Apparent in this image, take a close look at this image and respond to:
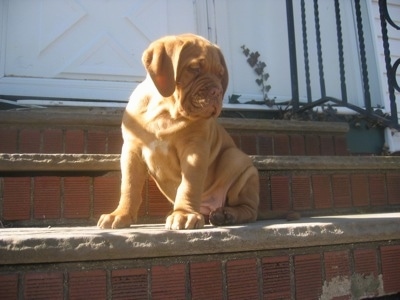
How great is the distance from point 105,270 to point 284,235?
64 centimetres

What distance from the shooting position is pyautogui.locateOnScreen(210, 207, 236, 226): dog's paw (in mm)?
1880

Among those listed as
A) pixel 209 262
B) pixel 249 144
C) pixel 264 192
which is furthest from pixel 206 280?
pixel 249 144

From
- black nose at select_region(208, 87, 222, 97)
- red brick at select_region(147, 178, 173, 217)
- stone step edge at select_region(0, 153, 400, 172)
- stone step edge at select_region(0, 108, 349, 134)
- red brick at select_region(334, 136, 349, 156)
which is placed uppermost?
stone step edge at select_region(0, 108, 349, 134)

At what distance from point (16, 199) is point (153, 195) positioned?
0.62 meters

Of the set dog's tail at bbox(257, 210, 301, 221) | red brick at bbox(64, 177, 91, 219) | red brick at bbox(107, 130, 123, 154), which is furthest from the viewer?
red brick at bbox(107, 130, 123, 154)

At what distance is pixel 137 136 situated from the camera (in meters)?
1.96

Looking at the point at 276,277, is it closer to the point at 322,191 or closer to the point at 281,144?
the point at 322,191

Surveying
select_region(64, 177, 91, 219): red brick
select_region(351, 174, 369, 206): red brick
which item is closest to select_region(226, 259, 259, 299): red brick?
select_region(64, 177, 91, 219): red brick

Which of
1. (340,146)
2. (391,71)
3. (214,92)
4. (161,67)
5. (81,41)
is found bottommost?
(340,146)

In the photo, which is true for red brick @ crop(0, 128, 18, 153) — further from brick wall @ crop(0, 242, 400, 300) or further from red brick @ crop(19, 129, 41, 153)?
brick wall @ crop(0, 242, 400, 300)

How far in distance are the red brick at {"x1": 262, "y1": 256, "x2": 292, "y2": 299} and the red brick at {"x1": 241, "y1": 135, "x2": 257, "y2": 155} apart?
1.15 m

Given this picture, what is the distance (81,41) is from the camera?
347cm

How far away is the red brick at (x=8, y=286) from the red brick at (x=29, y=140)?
1152 mm

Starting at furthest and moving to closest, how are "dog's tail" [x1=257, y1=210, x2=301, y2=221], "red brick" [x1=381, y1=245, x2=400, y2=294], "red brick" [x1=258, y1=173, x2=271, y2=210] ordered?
"red brick" [x1=258, y1=173, x2=271, y2=210]
"dog's tail" [x1=257, y1=210, x2=301, y2=221]
"red brick" [x1=381, y1=245, x2=400, y2=294]
